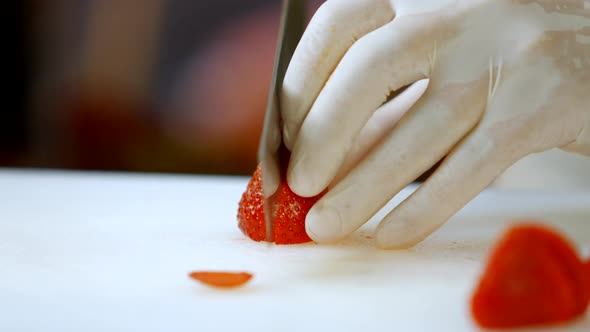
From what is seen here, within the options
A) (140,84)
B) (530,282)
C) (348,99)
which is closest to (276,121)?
(348,99)

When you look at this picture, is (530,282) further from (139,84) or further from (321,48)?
(139,84)

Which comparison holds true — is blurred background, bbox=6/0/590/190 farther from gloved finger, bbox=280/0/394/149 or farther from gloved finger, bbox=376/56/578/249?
gloved finger, bbox=376/56/578/249

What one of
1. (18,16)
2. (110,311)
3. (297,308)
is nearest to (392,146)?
(297,308)

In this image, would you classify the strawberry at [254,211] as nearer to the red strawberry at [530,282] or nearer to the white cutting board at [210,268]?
the white cutting board at [210,268]

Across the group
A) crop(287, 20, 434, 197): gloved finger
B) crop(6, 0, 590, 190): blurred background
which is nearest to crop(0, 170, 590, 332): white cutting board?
crop(287, 20, 434, 197): gloved finger

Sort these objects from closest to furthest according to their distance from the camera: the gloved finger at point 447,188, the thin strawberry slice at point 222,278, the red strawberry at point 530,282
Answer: the red strawberry at point 530,282 → the thin strawberry slice at point 222,278 → the gloved finger at point 447,188

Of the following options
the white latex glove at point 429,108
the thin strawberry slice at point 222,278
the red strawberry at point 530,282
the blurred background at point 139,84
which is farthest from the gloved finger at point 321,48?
the blurred background at point 139,84
